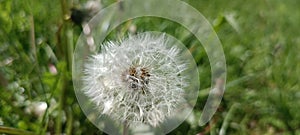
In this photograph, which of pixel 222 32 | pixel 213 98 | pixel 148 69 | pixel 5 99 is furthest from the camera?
pixel 222 32

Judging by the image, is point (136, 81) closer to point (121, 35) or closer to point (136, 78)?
point (136, 78)

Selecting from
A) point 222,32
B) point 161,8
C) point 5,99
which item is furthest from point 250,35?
point 5,99

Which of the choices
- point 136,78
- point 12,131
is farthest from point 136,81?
point 12,131

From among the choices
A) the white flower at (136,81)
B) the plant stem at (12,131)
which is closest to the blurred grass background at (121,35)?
the plant stem at (12,131)

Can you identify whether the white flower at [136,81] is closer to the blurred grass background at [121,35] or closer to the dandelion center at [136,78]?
the dandelion center at [136,78]

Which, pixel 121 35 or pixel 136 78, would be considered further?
pixel 121 35

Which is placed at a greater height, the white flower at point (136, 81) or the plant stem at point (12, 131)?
the white flower at point (136, 81)

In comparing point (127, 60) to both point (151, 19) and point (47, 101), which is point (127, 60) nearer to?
point (47, 101)
